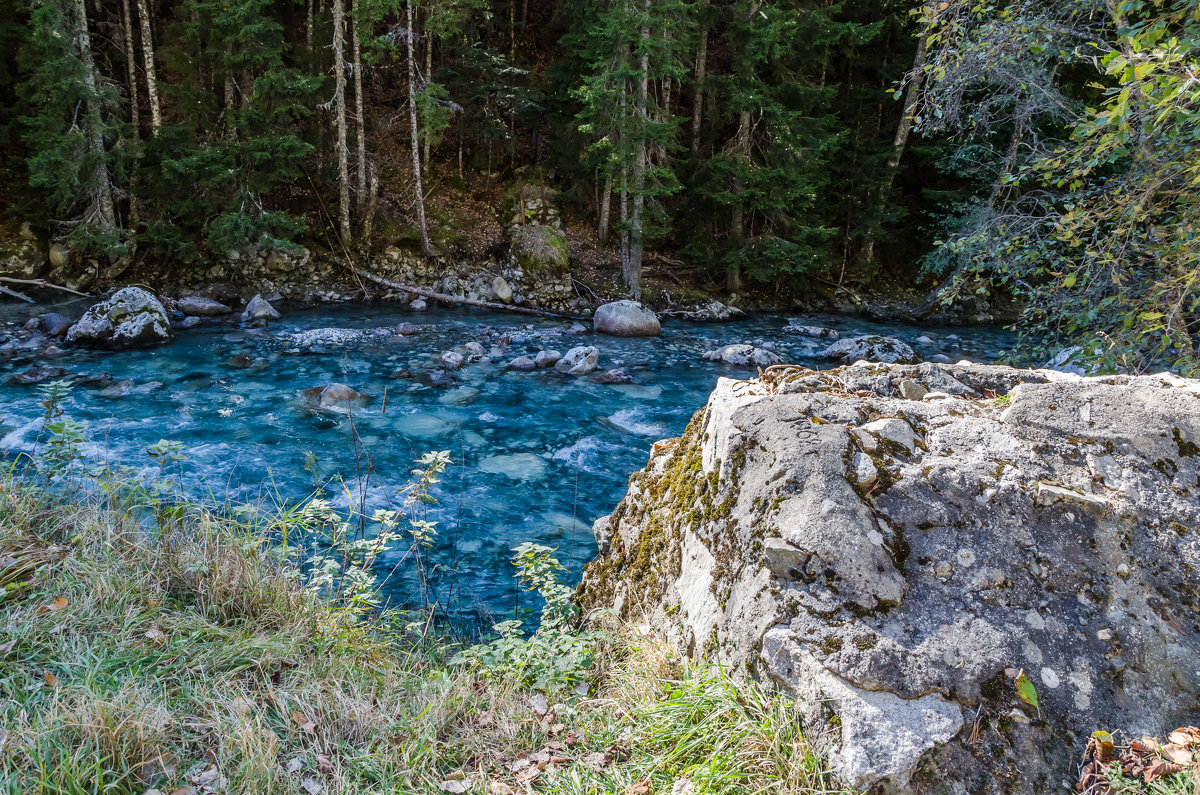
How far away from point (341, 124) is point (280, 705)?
1624 cm

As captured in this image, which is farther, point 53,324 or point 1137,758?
point 53,324

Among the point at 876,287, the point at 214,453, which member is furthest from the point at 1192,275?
the point at 876,287

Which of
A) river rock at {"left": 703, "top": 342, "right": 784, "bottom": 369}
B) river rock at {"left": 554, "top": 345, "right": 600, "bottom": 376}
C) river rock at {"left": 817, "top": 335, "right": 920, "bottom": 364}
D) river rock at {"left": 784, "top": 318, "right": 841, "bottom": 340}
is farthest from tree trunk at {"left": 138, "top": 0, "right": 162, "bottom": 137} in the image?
river rock at {"left": 817, "top": 335, "right": 920, "bottom": 364}

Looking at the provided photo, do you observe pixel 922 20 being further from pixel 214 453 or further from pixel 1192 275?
pixel 214 453

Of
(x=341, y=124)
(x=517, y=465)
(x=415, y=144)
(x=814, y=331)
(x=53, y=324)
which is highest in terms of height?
(x=341, y=124)

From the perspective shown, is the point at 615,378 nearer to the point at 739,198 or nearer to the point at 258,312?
the point at 739,198

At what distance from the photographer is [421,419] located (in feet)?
27.7

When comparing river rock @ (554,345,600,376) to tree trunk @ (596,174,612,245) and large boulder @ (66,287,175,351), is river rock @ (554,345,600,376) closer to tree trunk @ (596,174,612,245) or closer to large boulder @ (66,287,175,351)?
large boulder @ (66,287,175,351)

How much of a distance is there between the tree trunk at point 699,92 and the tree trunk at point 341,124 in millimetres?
9397

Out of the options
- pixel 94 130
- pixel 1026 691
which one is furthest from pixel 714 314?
pixel 94 130

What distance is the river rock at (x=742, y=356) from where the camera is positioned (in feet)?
39.0

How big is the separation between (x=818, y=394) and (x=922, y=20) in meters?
4.00

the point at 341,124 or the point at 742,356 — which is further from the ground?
the point at 341,124

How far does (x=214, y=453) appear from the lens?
691 centimetres
